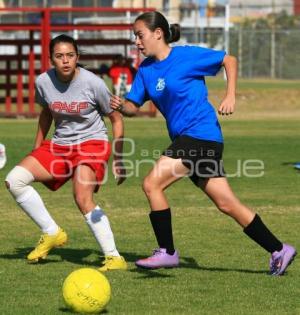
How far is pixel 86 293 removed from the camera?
263 inches

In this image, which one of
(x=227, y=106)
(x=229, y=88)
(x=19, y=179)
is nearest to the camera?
(x=227, y=106)

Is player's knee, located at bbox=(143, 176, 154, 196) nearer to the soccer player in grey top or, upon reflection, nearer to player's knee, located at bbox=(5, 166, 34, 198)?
the soccer player in grey top

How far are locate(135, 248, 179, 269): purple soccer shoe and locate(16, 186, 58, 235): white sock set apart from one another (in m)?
0.99

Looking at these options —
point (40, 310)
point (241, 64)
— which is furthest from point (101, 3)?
point (40, 310)

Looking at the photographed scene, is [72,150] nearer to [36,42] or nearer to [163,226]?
[163,226]

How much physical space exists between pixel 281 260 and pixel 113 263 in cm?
131

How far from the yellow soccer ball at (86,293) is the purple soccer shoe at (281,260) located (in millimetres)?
1695

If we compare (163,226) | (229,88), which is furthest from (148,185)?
(229,88)

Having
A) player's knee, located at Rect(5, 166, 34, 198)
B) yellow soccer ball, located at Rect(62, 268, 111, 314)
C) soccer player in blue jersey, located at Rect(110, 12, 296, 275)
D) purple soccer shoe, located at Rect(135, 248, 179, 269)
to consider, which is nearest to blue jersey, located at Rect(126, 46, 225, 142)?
soccer player in blue jersey, located at Rect(110, 12, 296, 275)

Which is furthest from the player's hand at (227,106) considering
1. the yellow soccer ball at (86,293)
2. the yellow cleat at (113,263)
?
the yellow soccer ball at (86,293)

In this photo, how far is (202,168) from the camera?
26.2 feet

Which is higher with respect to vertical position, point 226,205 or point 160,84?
point 160,84

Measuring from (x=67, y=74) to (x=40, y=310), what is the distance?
2.25m

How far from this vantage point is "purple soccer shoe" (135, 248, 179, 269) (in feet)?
26.5
